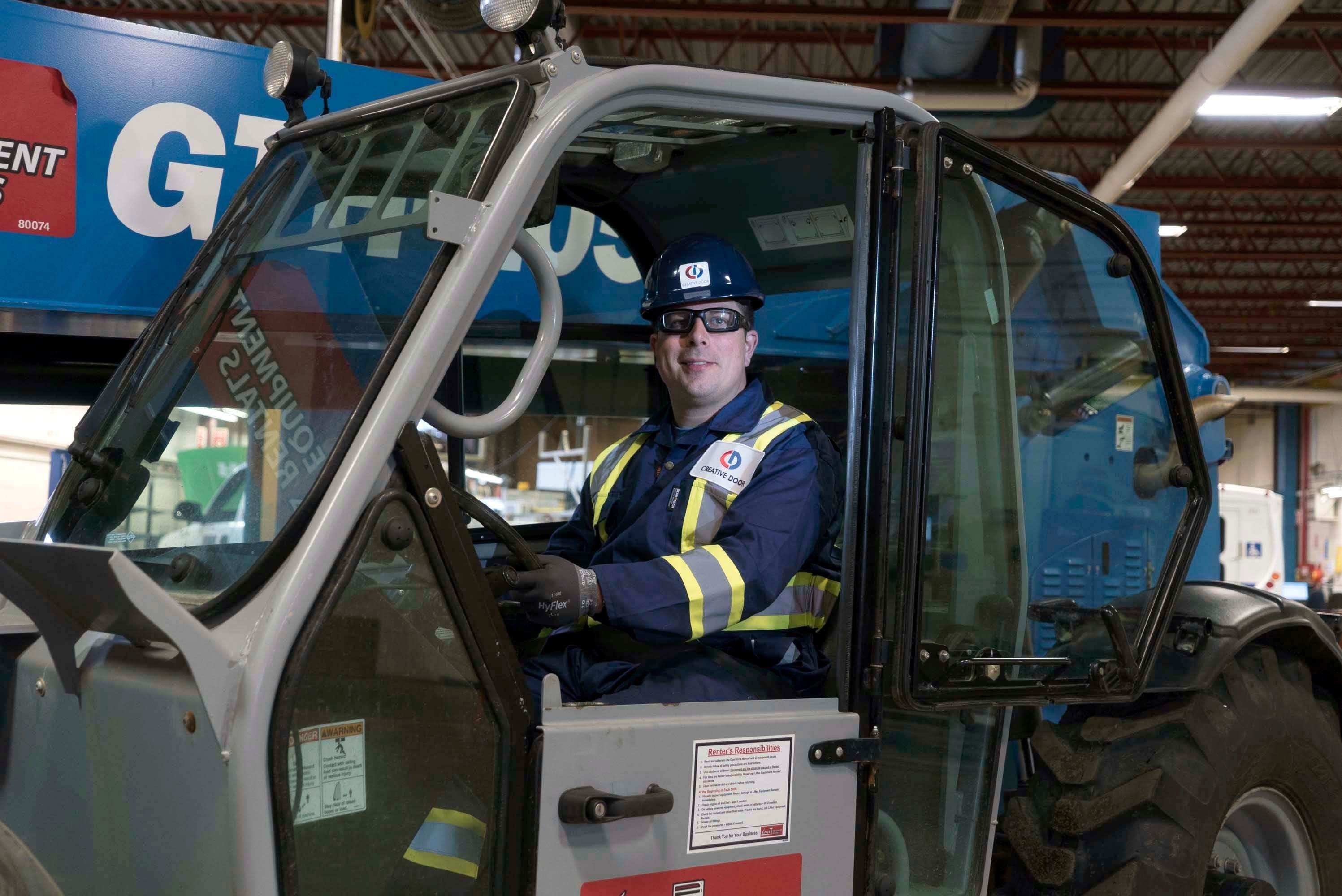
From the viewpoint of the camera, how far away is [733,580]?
216cm

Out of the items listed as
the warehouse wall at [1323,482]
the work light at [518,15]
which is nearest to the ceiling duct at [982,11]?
the work light at [518,15]

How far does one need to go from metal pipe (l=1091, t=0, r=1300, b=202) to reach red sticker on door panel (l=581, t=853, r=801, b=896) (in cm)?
861

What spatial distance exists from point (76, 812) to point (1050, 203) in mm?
2215

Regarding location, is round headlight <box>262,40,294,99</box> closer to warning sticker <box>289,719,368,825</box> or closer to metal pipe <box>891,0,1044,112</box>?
warning sticker <box>289,719,368,825</box>

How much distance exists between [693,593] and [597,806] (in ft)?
1.53

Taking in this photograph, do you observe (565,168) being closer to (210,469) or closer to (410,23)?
(210,469)

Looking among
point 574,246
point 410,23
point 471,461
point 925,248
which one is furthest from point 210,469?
point 410,23

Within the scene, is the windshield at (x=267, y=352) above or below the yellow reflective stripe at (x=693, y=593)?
above

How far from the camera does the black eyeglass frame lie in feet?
8.65

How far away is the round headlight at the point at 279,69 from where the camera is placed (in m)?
2.43

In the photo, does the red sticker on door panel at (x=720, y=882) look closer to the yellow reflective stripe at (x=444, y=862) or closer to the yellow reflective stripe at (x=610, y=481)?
the yellow reflective stripe at (x=444, y=862)

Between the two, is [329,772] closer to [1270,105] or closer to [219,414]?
[219,414]

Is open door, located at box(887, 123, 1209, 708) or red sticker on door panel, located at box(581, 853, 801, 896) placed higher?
open door, located at box(887, 123, 1209, 708)

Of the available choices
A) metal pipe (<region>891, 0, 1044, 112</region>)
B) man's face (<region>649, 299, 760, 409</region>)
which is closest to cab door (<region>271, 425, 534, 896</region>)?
man's face (<region>649, 299, 760, 409</region>)
